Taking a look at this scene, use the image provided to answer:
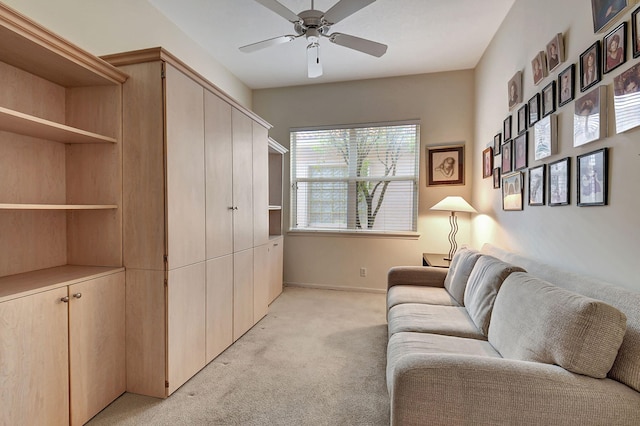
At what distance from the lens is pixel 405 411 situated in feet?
3.49

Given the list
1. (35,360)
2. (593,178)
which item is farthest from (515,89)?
(35,360)

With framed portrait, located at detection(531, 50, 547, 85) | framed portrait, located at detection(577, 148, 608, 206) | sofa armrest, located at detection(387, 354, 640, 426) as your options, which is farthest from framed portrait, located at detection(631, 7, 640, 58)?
sofa armrest, located at detection(387, 354, 640, 426)

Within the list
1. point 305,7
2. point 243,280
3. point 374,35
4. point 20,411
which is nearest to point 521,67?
point 374,35

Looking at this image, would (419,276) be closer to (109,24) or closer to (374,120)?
(374,120)

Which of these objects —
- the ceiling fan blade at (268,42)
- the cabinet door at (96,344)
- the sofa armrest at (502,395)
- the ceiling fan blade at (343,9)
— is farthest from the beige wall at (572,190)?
the cabinet door at (96,344)

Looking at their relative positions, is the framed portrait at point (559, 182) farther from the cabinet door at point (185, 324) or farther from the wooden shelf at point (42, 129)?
the wooden shelf at point (42, 129)

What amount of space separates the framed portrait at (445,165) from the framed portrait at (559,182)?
1911 mm

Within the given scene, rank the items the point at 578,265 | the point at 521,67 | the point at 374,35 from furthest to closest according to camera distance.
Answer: the point at 374,35
the point at 521,67
the point at 578,265

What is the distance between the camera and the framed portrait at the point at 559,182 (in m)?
1.68

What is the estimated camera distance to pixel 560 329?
1.10 metres

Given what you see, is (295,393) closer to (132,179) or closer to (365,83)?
(132,179)

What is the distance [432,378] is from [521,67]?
8.20ft

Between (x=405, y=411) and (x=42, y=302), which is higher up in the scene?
(x=42, y=302)

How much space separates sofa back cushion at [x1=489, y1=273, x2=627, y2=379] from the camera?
1.00 metres
